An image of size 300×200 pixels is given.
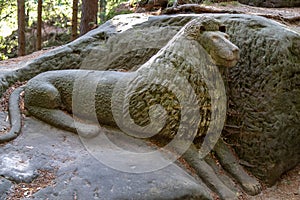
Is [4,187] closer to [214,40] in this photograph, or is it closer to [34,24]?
[214,40]

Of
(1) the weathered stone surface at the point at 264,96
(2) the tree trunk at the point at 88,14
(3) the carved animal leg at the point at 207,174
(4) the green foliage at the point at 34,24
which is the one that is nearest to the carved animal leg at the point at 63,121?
(1) the weathered stone surface at the point at 264,96

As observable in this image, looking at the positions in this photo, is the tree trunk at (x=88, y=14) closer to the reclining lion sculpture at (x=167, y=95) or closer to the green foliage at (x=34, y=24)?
the green foliage at (x=34, y=24)

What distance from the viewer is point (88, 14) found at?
30.0ft

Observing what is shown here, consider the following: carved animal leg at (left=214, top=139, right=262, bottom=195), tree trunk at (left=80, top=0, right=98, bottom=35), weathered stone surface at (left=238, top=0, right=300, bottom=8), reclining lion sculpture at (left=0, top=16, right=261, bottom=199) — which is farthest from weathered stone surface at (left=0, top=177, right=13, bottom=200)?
weathered stone surface at (left=238, top=0, right=300, bottom=8)

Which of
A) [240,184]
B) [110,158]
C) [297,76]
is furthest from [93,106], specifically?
[297,76]

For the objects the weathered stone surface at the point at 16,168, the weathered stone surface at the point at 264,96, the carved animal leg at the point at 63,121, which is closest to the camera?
the weathered stone surface at the point at 16,168

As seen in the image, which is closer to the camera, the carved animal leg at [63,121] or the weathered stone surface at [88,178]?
the weathered stone surface at [88,178]

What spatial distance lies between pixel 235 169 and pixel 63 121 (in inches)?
94.0

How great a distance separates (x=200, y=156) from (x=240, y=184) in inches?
24.9

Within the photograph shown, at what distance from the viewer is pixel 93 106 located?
429 cm

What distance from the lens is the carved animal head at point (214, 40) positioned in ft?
13.0

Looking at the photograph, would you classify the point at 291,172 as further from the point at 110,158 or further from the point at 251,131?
the point at 110,158

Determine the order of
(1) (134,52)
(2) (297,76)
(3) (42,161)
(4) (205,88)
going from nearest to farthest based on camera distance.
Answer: (3) (42,161) → (4) (205,88) → (2) (297,76) → (1) (134,52)

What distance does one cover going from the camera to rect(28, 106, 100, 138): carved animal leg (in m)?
4.09
